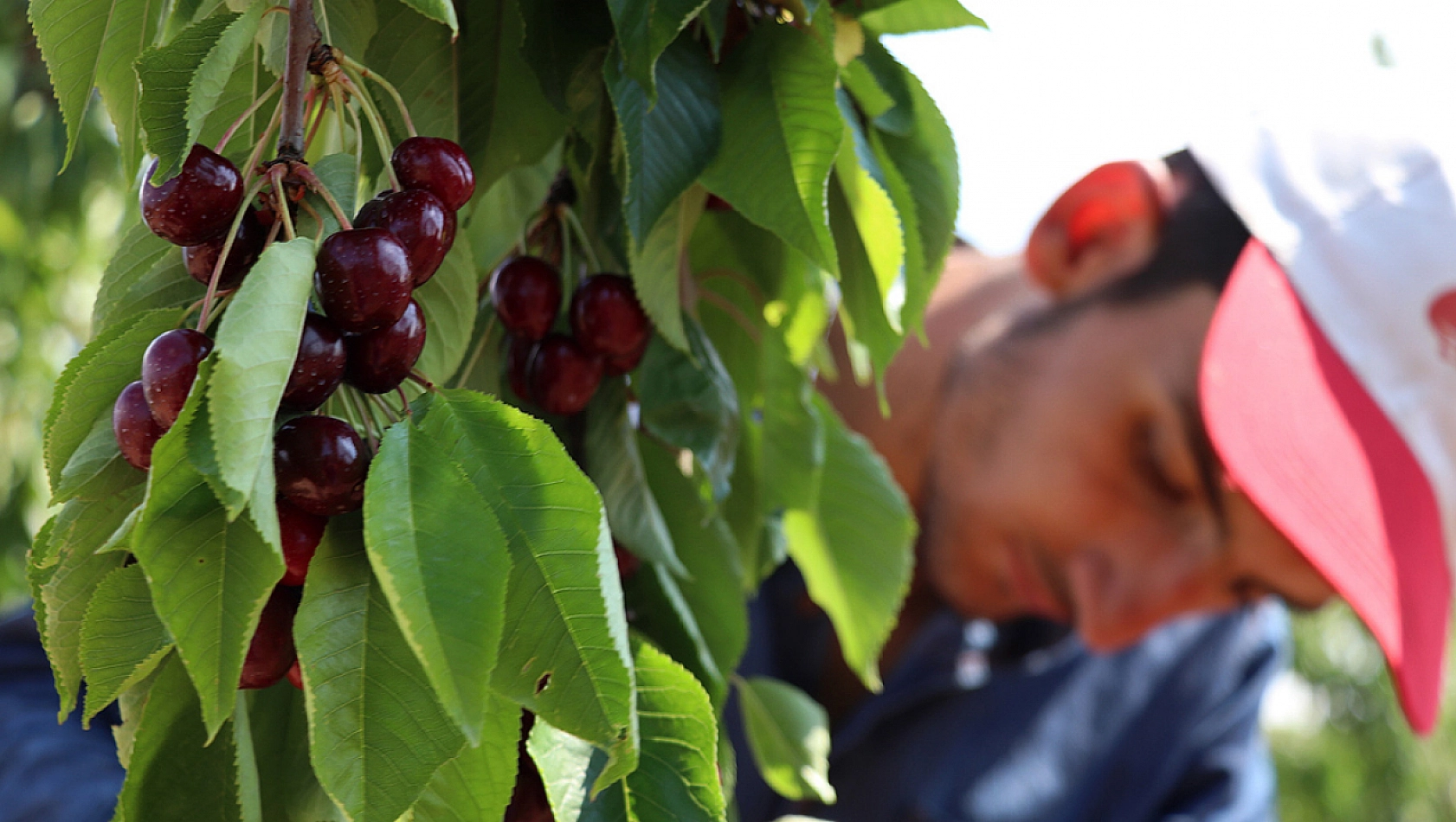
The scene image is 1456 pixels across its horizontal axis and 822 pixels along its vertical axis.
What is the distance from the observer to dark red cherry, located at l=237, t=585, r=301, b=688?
1.08 feet

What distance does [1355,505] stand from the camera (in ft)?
3.78

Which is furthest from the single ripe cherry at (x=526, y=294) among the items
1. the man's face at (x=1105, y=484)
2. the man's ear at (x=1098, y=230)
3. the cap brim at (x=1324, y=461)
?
the man's ear at (x=1098, y=230)

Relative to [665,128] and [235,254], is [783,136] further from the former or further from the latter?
[235,254]

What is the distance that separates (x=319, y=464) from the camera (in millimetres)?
305

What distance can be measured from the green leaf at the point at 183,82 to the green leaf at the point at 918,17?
0.26 metres

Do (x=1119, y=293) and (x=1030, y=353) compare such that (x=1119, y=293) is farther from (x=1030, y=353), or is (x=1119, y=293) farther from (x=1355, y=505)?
(x=1355, y=505)

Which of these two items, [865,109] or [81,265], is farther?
[81,265]

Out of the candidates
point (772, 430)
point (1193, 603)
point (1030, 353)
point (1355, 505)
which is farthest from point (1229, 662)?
point (772, 430)

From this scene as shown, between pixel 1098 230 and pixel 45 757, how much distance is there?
1300 millimetres

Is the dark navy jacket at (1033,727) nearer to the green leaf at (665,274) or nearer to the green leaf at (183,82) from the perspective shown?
the green leaf at (665,274)

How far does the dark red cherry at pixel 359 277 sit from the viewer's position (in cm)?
32

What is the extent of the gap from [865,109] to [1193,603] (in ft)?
3.88

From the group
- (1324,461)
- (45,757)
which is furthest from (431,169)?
(1324,461)

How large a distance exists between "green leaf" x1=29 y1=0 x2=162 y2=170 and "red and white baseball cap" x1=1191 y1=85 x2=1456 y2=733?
1.03 m
